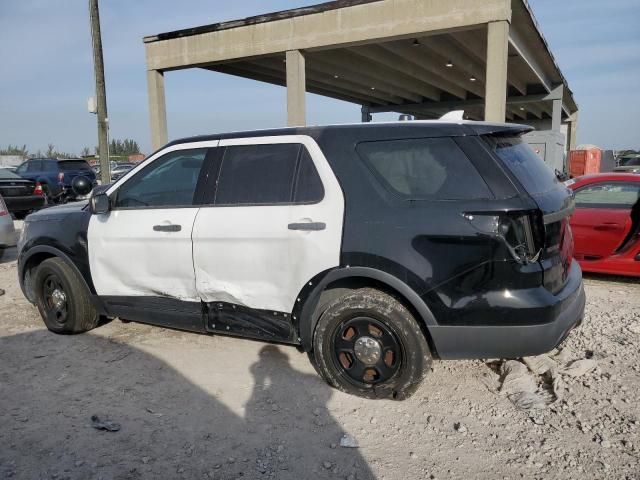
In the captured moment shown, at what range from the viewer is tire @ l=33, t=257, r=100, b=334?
4586 millimetres

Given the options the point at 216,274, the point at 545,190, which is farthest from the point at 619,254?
the point at 216,274

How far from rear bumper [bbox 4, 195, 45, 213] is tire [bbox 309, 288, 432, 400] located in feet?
37.7

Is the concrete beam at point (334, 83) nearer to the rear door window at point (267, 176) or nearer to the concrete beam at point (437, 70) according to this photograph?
the concrete beam at point (437, 70)

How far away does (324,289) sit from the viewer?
11.5 ft

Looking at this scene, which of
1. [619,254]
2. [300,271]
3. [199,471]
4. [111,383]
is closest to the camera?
[199,471]

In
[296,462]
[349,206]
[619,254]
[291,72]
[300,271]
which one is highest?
[291,72]

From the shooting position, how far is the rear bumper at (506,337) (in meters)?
3.02

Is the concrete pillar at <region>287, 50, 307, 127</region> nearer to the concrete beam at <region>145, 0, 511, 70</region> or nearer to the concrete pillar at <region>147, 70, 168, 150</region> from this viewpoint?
Result: the concrete beam at <region>145, 0, 511, 70</region>

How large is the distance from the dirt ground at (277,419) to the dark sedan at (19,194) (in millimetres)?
9237

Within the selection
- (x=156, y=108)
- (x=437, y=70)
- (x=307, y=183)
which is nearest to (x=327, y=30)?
(x=156, y=108)

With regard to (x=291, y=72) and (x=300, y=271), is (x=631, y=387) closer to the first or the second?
(x=300, y=271)

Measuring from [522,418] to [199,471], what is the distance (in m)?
1.95

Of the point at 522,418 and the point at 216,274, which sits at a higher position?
the point at 216,274

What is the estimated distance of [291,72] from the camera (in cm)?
1250
